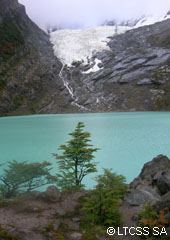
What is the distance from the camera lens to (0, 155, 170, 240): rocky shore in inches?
176

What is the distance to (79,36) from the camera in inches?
4491

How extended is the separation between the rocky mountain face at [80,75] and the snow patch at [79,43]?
455cm

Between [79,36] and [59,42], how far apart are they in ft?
43.7

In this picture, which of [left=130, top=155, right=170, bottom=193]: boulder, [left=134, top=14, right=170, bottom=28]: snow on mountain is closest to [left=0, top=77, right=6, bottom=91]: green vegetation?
[left=130, top=155, right=170, bottom=193]: boulder

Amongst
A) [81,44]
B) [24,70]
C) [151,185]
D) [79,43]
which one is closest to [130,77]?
[81,44]

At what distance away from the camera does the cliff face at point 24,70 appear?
7294 cm

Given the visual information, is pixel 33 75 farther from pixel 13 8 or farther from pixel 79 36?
pixel 79 36

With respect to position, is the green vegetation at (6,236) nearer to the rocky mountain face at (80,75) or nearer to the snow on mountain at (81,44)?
the rocky mountain face at (80,75)

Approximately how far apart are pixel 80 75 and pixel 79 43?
97.1 feet

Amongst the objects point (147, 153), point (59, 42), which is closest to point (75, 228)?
point (147, 153)

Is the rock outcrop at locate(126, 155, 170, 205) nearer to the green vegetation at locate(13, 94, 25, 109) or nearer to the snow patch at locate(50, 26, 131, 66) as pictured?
the green vegetation at locate(13, 94, 25, 109)

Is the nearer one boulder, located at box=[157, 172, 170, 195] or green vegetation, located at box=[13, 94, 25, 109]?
boulder, located at box=[157, 172, 170, 195]

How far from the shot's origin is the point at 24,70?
79062 millimetres

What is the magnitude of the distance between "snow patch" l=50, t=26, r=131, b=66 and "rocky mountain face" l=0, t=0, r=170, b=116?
4.55 m
